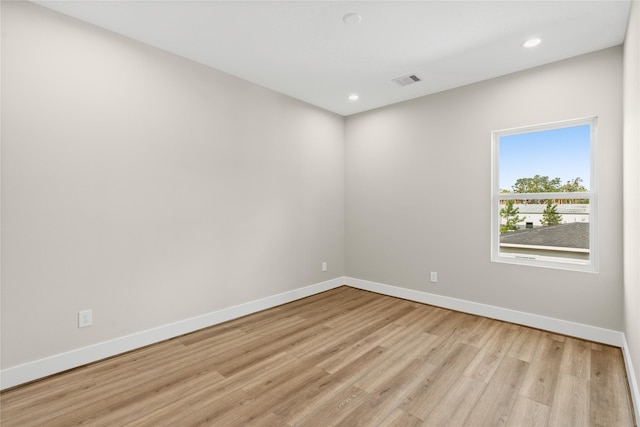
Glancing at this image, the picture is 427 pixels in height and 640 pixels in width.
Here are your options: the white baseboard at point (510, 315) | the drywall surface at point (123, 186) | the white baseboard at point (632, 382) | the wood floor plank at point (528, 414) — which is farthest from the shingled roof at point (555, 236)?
the drywall surface at point (123, 186)

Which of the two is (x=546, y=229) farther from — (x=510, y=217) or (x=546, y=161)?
(x=546, y=161)

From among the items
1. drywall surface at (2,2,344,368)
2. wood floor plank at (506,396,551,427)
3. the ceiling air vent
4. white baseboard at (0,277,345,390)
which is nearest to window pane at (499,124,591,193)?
the ceiling air vent

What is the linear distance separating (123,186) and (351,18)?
→ 235 cm

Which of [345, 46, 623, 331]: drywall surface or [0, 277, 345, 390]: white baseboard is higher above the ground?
[345, 46, 623, 331]: drywall surface

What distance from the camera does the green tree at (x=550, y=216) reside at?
10.4 feet

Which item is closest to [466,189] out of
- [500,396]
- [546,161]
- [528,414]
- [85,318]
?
[546,161]

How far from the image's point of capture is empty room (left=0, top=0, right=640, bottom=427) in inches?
82.7

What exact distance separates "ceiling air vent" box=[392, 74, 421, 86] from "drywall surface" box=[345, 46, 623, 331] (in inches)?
20.1

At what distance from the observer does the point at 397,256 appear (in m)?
4.30

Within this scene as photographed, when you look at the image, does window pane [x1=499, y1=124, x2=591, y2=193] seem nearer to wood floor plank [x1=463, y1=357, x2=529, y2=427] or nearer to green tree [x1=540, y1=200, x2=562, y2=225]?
green tree [x1=540, y1=200, x2=562, y2=225]

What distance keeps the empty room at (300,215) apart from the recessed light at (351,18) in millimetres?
30

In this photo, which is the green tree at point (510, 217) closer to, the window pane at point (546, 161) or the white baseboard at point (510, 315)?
the window pane at point (546, 161)

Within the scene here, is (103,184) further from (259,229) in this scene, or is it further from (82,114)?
(259,229)

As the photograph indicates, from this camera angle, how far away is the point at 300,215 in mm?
4258
